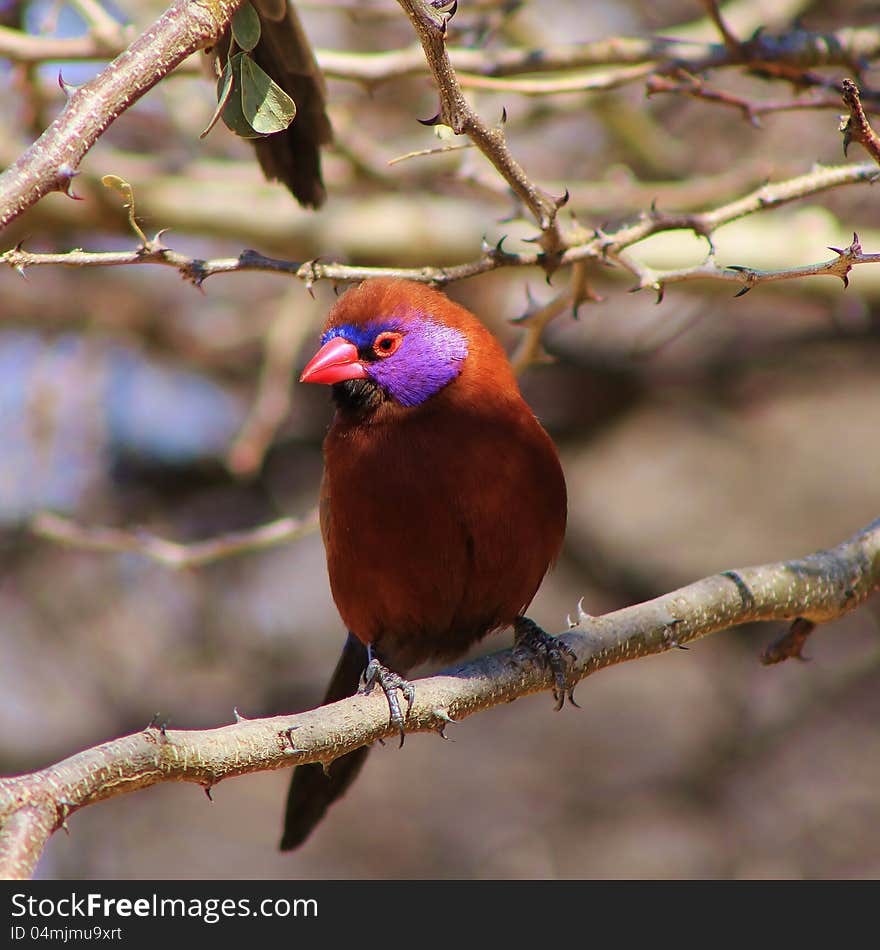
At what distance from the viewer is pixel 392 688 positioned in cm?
284

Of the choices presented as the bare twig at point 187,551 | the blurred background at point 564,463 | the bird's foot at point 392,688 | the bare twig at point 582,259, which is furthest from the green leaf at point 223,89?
the blurred background at point 564,463

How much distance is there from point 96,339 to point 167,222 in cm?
109

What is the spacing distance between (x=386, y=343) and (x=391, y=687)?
103 centimetres

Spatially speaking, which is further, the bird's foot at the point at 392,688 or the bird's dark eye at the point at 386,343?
the bird's dark eye at the point at 386,343

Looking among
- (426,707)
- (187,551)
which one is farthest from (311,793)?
(426,707)

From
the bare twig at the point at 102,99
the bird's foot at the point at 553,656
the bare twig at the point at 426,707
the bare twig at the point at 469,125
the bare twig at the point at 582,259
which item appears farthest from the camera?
the bird's foot at the point at 553,656

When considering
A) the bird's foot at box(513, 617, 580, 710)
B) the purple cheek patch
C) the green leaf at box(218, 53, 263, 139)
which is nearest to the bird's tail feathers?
the bird's foot at box(513, 617, 580, 710)

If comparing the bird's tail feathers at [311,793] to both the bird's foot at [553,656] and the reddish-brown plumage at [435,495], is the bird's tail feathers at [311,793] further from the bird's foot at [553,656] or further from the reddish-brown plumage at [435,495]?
the bird's foot at [553,656]

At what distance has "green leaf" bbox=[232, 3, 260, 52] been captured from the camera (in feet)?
8.11

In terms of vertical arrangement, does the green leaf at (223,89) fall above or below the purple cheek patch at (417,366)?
above

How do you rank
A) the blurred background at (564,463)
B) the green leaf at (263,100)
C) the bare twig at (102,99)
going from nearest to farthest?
1. the bare twig at (102,99)
2. the green leaf at (263,100)
3. the blurred background at (564,463)

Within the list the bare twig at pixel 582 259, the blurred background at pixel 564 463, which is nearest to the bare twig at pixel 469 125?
Answer: the bare twig at pixel 582 259

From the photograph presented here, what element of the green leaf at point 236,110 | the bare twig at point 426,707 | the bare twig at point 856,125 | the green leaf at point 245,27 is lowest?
the bare twig at point 426,707

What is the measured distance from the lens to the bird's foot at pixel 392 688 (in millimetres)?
2691
